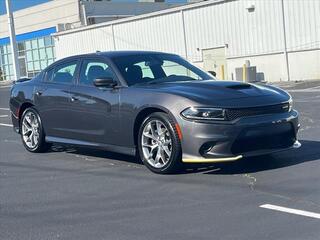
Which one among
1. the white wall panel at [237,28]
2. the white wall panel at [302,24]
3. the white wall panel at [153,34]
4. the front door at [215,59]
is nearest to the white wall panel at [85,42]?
the white wall panel at [153,34]

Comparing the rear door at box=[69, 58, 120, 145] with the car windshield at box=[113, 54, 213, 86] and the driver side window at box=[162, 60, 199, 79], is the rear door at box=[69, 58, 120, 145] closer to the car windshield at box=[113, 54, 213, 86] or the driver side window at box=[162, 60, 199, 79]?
the car windshield at box=[113, 54, 213, 86]

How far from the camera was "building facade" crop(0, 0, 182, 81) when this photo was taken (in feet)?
162

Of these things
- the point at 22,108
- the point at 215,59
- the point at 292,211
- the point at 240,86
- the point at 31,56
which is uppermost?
the point at 31,56

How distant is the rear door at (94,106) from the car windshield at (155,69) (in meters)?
0.20

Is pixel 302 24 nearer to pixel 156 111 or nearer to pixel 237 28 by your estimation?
pixel 237 28

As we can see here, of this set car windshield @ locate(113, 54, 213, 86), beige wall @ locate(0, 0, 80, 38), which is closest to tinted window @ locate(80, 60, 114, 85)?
car windshield @ locate(113, 54, 213, 86)

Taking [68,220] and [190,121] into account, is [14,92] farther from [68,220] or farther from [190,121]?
[68,220]

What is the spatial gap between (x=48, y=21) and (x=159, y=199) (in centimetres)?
4887

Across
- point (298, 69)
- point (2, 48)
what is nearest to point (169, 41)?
point (298, 69)

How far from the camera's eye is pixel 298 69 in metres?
27.9

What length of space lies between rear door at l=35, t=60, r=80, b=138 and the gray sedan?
1cm

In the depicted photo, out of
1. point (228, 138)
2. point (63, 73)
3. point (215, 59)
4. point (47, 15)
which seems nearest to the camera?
point (228, 138)

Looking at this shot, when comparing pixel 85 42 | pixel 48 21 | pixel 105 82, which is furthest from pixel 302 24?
pixel 48 21

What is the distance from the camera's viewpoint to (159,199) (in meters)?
5.95
